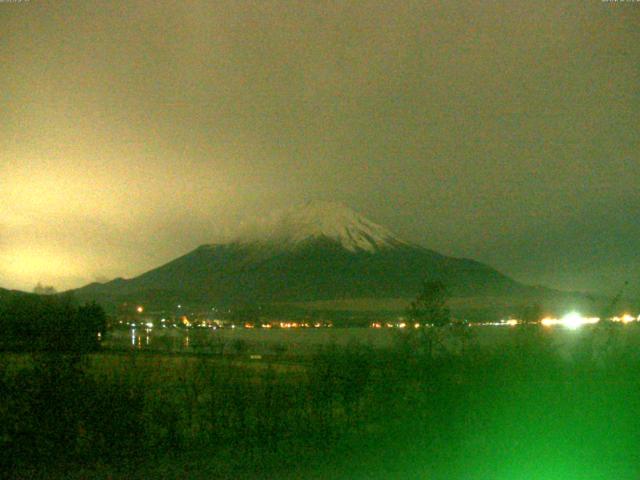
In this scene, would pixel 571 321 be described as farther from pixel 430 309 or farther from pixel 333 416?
pixel 333 416

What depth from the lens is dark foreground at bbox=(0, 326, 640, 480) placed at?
10281 mm

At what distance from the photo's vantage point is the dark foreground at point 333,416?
33.7 ft

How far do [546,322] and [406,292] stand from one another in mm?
54061

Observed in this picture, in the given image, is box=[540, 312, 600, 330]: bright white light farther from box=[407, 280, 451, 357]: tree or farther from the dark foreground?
box=[407, 280, 451, 357]: tree

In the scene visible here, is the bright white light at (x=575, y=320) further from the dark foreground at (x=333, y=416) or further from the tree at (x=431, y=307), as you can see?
the tree at (x=431, y=307)

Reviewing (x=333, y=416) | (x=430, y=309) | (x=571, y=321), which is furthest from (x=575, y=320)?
(x=333, y=416)

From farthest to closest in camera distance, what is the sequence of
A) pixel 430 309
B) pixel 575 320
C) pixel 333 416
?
pixel 430 309
pixel 575 320
pixel 333 416

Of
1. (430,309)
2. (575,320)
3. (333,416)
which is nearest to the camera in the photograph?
(333,416)

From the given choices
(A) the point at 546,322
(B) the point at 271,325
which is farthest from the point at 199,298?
(A) the point at 546,322

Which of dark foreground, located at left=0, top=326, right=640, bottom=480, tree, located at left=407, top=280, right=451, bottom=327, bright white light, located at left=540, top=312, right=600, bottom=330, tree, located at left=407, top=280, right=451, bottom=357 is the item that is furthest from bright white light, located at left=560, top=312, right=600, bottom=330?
tree, located at left=407, top=280, right=451, bottom=327

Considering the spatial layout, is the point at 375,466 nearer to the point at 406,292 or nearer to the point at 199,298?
the point at 406,292

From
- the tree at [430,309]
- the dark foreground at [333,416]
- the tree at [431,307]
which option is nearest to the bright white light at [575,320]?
the dark foreground at [333,416]

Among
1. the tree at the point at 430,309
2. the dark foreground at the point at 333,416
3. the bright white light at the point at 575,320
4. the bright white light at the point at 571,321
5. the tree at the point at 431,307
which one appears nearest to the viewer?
the dark foreground at the point at 333,416

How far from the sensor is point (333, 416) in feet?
41.9
